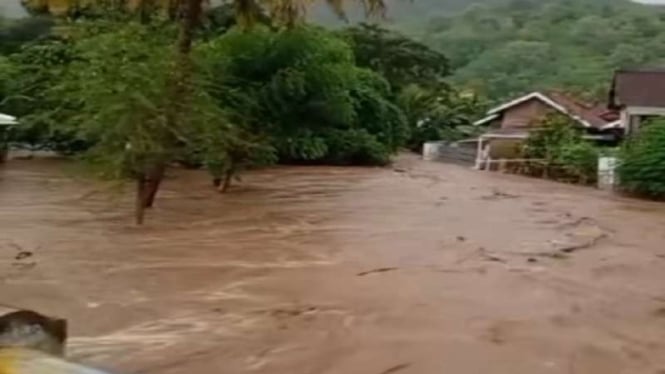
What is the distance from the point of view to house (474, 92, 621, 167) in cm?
2919

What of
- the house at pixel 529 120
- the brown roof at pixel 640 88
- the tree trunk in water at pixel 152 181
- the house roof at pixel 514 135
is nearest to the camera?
the tree trunk in water at pixel 152 181

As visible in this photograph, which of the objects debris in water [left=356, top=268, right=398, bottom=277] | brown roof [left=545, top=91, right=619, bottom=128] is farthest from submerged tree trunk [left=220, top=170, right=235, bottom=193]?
brown roof [left=545, top=91, right=619, bottom=128]

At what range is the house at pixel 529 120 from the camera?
2919 centimetres

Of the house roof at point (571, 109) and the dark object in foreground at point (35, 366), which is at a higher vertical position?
the house roof at point (571, 109)

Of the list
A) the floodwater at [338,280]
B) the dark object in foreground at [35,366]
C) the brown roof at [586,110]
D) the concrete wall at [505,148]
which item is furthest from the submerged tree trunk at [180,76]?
the brown roof at [586,110]

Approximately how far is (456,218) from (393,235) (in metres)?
2.50

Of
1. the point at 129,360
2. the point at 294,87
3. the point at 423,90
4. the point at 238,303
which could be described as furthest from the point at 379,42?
the point at 129,360

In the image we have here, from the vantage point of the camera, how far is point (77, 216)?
50.0ft

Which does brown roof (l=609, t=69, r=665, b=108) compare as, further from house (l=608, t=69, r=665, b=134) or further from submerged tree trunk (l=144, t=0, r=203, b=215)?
submerged tree trunk (l=144, t=0, r=203, b=215)

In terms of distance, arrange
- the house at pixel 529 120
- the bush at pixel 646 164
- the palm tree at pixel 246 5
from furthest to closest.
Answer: the house at pixel 529 120, the bush at pixel 646 164, the palm tree at pixel 246 5

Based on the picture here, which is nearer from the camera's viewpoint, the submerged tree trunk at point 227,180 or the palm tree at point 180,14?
the palm tree at point 180,14

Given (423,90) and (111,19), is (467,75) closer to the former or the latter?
(423,90)

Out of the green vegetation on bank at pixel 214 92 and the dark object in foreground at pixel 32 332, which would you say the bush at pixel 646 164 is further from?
the dark object in foreground at pixel 32 332

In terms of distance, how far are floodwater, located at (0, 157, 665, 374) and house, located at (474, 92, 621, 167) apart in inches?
393
